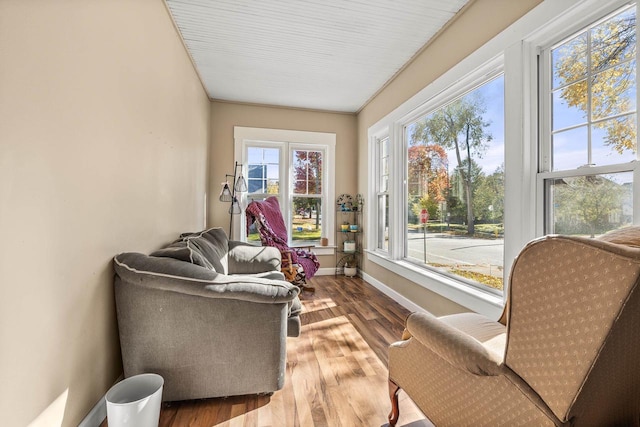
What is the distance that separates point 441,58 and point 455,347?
253 centimetres

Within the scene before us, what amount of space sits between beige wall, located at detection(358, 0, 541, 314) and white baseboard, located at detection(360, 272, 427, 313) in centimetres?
4

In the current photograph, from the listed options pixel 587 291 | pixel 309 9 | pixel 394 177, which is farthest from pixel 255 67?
pixel 587 291

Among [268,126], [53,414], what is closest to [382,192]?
[268,126]

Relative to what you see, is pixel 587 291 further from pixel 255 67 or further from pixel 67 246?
pixel 255 67

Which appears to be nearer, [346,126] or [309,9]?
[309,9]

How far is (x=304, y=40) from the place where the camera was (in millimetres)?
2707

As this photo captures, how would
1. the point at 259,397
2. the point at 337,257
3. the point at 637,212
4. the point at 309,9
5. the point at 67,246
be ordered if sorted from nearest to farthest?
the point at 67,246 → the point at 637,212 → the point at 259,397 → the point at 309,9 → the point at 337,257

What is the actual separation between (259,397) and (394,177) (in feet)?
8.67

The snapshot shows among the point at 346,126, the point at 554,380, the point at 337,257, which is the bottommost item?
the point at 337,257

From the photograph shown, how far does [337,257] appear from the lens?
464 centimetres

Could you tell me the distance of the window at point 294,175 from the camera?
4.39 m

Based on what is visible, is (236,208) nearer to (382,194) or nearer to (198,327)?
(382,194)

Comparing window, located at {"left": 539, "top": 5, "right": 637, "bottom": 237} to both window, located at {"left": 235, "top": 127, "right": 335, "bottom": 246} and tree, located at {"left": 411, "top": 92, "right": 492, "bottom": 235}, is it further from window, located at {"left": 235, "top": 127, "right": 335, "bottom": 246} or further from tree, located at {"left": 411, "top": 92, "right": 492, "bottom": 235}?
window, located at {"left": 235, "top": 127, "right": 335, "bottom": 246}

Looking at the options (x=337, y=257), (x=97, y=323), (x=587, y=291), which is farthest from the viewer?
(x=337, y=257)
